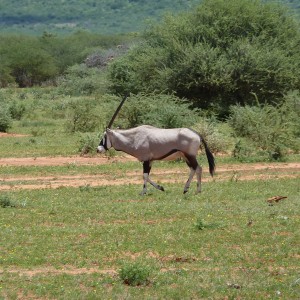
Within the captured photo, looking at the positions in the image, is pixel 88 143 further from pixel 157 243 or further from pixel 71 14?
pixel 71 14

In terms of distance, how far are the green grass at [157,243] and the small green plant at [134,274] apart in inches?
3.5

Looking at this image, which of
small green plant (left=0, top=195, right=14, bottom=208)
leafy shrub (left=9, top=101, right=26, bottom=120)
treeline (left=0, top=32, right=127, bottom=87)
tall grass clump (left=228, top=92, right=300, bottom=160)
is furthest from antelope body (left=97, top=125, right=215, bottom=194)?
treeline (left=0, top=32, right=127, bottom=87)

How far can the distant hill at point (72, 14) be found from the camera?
176875mm

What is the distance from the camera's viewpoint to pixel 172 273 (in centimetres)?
1052

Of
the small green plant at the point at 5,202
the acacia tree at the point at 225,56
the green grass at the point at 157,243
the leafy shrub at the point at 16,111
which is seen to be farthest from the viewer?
the leafy shrub at the point at 16,111

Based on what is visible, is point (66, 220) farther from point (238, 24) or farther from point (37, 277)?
point (238, 24)

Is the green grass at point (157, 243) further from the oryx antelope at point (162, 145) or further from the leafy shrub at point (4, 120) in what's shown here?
the leafy shrub at point (4, 120)

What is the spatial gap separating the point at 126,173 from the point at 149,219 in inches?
285

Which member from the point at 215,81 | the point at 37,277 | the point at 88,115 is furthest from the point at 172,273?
the point at 215,81

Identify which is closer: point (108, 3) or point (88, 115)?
point (88, 115)

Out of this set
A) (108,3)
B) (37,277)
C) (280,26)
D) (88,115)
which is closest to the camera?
(37,277)

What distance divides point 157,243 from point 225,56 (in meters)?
24.4

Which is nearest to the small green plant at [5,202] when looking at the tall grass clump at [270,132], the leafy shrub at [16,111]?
the tall grass clump at [270,132]

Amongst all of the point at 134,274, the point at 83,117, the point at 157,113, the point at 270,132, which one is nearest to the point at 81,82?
the point at 83,117
